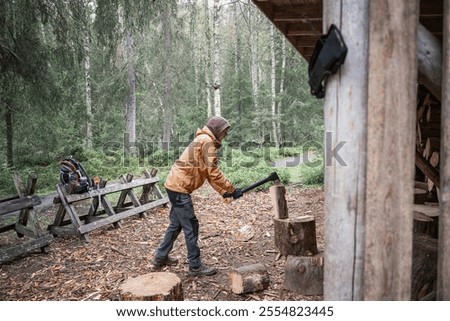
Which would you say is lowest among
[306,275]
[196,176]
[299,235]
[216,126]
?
[306,275]

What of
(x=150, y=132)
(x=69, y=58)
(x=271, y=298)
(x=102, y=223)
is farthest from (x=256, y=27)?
(x=271, y=298)

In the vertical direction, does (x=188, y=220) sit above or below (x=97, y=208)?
above

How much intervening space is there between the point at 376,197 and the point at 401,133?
0.36 m

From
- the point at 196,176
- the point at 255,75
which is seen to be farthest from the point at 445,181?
the point at 255,75

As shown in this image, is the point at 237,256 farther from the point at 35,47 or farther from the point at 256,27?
the point at 256,27

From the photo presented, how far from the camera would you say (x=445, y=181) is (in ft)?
6.50

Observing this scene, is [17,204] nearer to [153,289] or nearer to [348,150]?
[153,289]

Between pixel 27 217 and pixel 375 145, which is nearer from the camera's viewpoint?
pixel 375 145

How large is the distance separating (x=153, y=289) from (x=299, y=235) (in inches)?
95.7

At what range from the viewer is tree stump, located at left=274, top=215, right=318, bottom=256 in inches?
198

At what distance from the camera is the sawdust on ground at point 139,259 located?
15.2 ft

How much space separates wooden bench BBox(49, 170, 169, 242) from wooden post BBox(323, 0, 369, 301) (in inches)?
229

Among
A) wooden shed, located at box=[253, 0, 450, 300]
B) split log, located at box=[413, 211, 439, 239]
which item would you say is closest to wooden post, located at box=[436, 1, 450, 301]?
wooden shed, located at box=[253, 0, 450, 300]

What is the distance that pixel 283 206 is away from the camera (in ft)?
18.0
